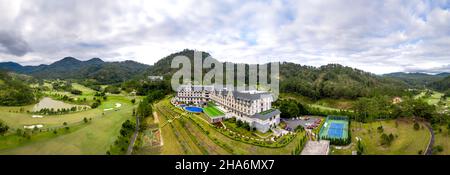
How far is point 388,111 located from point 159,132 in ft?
122

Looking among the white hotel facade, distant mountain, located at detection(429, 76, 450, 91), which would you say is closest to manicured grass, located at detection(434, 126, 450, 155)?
the white hotel facade

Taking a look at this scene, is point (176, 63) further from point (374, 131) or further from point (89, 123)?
point (374, 131)

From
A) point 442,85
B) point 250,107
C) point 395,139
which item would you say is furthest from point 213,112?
point 442,85

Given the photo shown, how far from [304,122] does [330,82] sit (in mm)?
43581

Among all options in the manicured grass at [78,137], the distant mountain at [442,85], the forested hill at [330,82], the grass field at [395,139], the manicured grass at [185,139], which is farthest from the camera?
the distant mountain at [442,85]

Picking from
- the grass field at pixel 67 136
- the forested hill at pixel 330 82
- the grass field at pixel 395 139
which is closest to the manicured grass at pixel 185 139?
the grass field at pixel 67 136

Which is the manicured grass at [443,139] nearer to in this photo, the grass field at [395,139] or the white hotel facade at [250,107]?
the grass field at [395,139]

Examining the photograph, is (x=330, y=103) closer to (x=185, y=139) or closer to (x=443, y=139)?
(x=443, y=139)

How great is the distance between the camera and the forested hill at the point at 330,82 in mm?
63250

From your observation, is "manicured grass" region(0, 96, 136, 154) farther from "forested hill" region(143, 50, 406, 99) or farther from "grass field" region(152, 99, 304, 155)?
"forested hill" region(143, 50, 406, 99)

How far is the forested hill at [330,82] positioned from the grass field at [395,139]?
28235mm

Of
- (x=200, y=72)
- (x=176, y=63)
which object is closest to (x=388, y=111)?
(x=200, y=72)

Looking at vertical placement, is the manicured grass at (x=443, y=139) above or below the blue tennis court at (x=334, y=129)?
above

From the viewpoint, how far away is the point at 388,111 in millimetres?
38719
